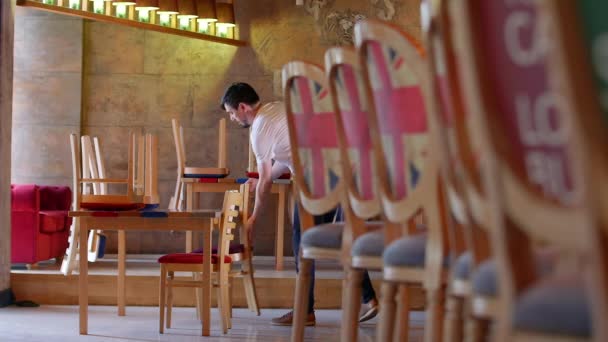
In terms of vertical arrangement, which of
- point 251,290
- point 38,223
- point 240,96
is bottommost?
point 251,290

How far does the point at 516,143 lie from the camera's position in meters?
1.36

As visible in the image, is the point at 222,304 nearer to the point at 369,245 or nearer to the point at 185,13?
the point at 369,245

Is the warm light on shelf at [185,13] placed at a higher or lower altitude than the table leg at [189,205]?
higher

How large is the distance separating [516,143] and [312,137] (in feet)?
6.74

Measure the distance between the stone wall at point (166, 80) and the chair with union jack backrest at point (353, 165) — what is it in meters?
7.39

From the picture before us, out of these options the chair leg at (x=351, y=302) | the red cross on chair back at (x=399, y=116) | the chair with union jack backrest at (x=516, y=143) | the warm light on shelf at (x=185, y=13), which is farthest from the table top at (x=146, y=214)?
the warm light on shelf at (x=185, y=13)

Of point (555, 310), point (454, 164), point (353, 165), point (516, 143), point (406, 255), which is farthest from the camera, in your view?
point (353, 165)

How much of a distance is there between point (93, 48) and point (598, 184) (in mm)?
9781

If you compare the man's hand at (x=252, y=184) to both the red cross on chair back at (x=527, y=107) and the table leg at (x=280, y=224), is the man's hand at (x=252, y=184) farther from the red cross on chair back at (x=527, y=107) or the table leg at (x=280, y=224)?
the red cross on chair back at (x=527, y=107)

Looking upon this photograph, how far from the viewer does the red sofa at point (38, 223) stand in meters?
8.55

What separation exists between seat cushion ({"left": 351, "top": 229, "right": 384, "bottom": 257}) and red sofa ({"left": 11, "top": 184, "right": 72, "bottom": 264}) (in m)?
6.17

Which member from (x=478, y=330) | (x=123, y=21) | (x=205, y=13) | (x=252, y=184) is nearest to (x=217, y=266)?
(x=252, y=184)

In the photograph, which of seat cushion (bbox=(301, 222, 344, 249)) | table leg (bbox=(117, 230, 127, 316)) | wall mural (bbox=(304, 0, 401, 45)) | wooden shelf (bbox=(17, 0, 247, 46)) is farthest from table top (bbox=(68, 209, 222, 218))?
wall mural (bbox=(304, 0, 401, 45))

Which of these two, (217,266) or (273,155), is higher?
(273,155)
